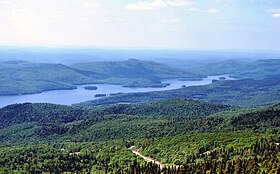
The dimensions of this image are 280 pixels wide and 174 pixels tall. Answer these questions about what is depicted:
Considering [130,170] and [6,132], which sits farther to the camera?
[6,132]

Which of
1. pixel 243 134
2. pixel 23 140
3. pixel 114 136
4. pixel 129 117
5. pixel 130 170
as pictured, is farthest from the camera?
pixel 129 117

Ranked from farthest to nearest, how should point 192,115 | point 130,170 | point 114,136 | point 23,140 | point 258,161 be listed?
point 192,115 → point 23,140 → point 114,136 → point 130,170 → point 258,161

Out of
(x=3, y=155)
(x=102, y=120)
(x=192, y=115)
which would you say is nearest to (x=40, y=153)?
(x=3, y=155)

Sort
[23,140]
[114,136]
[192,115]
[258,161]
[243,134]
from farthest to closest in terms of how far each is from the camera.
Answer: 1. [192,115]
2. [23,140]
3. [114,136]
4. [243,134]
5. [258,161]

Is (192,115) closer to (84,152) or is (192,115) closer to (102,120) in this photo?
(102,120)

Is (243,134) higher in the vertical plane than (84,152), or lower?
higher

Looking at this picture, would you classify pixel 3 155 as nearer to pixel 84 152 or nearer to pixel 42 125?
pixel 84 152

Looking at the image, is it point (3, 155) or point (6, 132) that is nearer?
point (3, 155)

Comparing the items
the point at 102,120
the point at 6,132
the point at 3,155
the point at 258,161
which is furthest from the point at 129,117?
the point at 258,161

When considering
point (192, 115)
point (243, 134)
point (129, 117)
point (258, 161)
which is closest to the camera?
point (258, 161)
